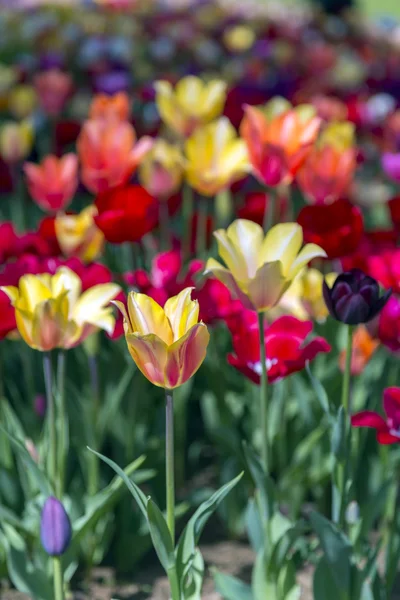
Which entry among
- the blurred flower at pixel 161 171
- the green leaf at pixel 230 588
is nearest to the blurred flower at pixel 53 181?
the blurred flower at pixel 161 171

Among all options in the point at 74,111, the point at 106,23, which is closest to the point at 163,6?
the point at 106,23

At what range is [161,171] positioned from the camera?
7.13 ft

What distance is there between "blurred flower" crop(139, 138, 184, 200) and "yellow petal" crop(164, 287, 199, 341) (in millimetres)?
1056

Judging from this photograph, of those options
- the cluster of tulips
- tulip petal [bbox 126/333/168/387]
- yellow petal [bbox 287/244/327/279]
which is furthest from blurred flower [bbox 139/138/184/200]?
tulip petal [bbox 126/333/168/387]

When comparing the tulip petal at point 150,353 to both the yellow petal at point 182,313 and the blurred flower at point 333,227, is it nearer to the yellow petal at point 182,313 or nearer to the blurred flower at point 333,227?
the yellow petal at point 182,313

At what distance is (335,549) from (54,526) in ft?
1.44

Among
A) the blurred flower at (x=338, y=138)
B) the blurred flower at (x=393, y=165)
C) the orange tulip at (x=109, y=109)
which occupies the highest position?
the blurred flower at (x=338, y=138)

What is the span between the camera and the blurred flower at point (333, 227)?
1.65m

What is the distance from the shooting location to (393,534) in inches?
59.7

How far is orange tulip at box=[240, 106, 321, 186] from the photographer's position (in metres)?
1.83

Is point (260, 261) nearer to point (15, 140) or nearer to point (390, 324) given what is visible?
point (390, 324)

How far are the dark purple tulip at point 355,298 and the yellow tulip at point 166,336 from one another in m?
0.27

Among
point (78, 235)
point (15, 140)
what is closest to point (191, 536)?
point (78, 235)

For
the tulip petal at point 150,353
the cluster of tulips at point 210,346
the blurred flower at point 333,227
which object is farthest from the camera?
the blurred flower at point 333,227
